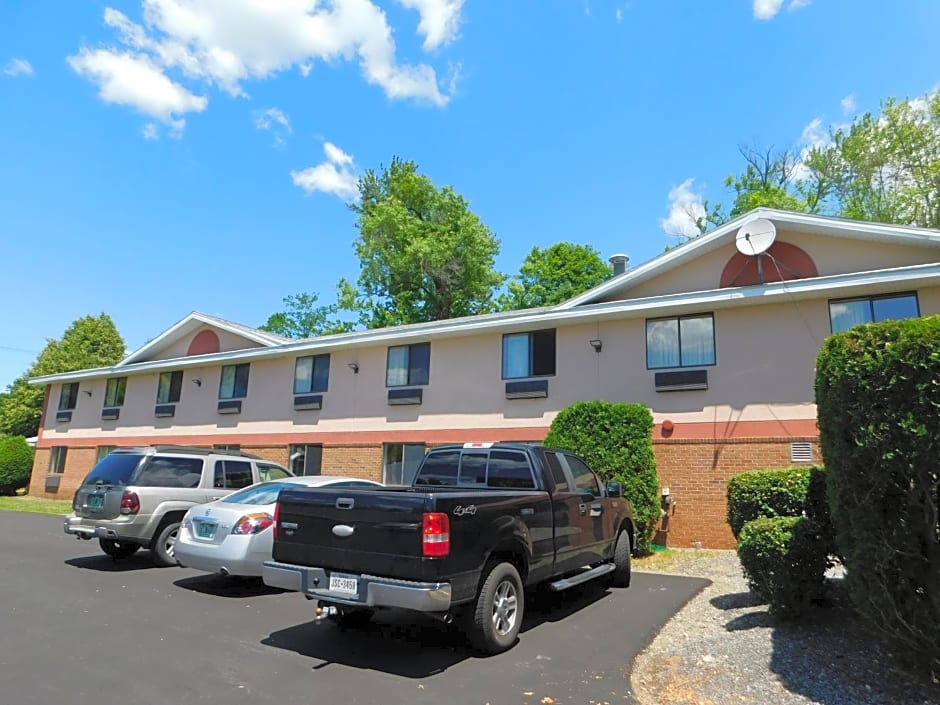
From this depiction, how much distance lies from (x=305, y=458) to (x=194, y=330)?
8.56m

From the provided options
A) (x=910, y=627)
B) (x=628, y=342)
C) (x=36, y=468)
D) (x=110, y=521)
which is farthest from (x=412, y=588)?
(x=36, y=468)

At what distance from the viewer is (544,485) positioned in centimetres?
689

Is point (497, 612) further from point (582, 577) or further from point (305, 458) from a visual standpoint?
point (305, 458)

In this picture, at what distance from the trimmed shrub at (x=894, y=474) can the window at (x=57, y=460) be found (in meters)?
30.0

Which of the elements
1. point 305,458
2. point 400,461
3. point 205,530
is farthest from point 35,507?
point 205,530

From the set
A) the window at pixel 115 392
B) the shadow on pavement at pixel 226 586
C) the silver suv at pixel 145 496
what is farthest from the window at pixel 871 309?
the window at pixel 115 392

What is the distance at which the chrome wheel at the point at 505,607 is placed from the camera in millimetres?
5605

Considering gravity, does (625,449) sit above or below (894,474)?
above

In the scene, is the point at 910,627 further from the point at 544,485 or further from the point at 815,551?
Answer: the point at 544,485

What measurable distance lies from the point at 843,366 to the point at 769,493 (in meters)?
2.94

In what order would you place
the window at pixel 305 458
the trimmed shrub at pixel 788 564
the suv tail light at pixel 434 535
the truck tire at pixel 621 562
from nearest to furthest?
1. the suv tail light at pixel 434 535
2. the trimmed shrub at pixel 788 564
3. the truck tire at pixel 621 562
4. the window at pixel 305 458

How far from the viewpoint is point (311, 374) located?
1992cm

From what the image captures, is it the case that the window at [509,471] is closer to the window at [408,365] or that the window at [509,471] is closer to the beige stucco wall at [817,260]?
the beige stucco wall at [817,260]

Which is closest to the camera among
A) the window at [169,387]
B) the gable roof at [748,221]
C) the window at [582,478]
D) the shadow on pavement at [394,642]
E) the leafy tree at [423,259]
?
the shadow on pavement at [394,642]
